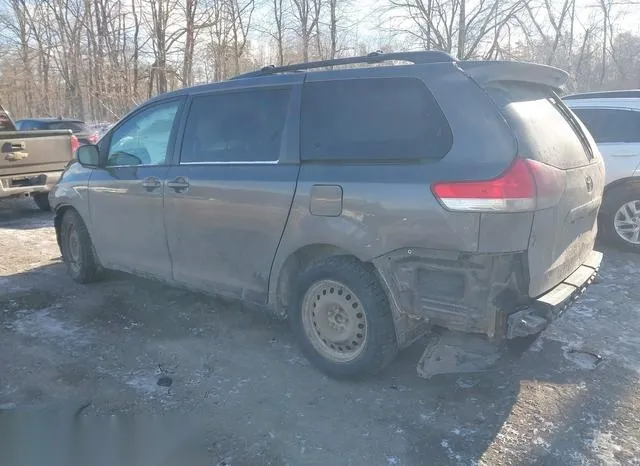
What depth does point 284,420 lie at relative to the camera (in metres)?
3.13

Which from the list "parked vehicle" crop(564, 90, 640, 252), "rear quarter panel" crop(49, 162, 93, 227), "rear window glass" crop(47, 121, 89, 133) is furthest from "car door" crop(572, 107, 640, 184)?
"rear window glass" crop(47, 121, 89, 133)

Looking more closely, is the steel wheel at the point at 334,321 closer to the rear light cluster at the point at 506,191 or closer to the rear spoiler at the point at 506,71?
the rear light cluster at the point at 506,191

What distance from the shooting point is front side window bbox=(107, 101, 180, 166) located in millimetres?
4453

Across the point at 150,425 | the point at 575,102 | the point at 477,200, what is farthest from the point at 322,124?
the point at 575,102

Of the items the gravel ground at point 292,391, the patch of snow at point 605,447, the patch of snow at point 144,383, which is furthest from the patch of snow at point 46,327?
the patch of snow at point 605,447

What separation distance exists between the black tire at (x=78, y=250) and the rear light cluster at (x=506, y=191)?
3.85 metres

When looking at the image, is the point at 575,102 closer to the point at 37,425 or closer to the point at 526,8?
the point at 37,425

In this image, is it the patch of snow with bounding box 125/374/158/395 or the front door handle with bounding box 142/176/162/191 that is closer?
the patch of snow with bounding box 125/374/158/395

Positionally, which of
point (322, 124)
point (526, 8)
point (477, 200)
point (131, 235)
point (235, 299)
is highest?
point (526, 8)

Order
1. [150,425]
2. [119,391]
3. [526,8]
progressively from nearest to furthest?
[150,425]
[119,391]
[526,8]

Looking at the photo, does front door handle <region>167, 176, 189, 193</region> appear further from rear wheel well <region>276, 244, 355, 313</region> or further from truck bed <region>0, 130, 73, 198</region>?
truck bed <region>0, 130, 73, 198</region>

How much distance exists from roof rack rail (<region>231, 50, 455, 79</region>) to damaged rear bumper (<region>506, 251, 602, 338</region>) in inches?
58.3

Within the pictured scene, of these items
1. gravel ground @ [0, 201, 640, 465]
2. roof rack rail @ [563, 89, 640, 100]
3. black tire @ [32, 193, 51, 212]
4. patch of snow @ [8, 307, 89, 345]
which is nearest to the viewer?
gravel ground @ [0, 201, 640, 465]

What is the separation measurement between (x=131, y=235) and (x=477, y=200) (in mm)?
3107
